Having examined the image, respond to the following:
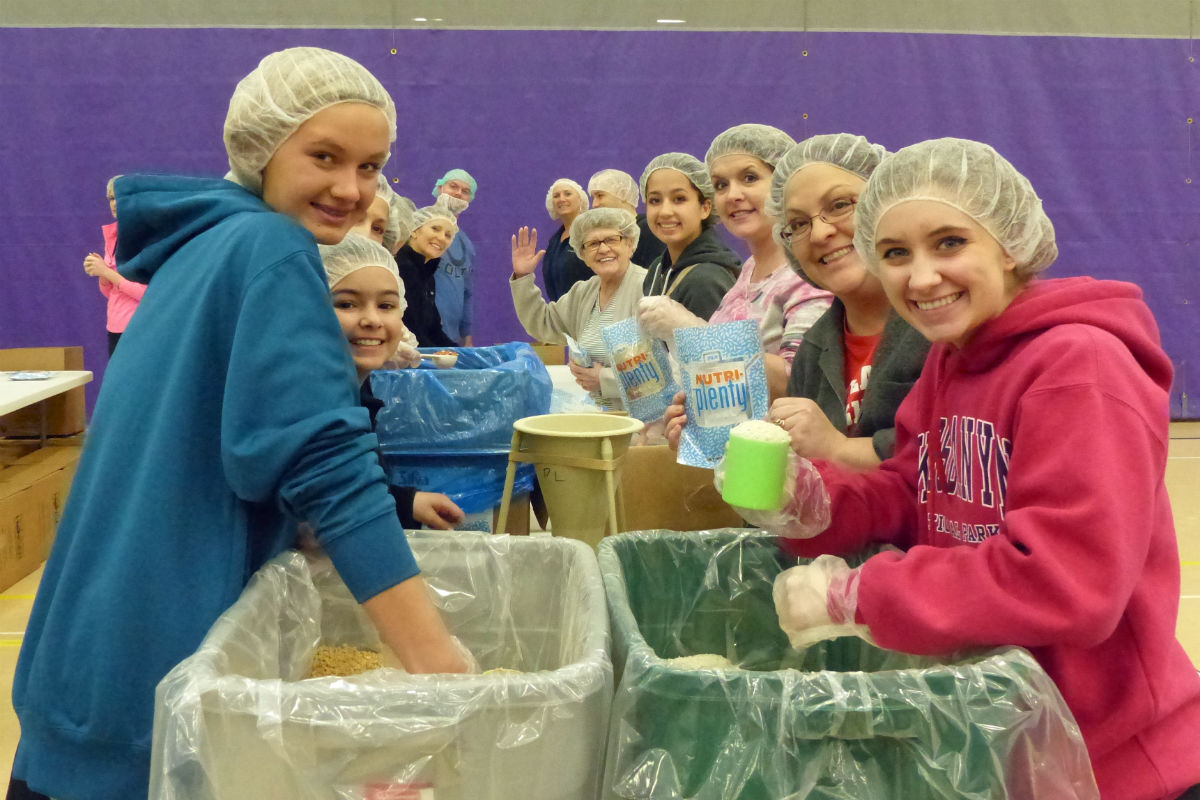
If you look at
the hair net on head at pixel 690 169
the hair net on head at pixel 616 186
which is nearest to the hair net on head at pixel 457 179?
the hair net on head at pixel 616 186

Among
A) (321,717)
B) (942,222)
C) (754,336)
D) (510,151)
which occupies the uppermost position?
(510,151)

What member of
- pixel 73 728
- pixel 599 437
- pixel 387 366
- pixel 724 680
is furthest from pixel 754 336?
pixel 387 366

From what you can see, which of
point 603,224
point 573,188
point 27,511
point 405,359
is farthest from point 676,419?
point 573,188

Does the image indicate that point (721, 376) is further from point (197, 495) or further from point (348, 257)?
point (348, 257)

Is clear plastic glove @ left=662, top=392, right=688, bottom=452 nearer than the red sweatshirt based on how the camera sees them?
No

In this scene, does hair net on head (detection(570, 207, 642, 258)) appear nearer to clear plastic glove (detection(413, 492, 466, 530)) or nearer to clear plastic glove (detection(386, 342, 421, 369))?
clear plastic glove (detection(386, 342, 421, 369))

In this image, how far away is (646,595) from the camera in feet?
4.47

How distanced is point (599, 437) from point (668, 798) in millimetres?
1107

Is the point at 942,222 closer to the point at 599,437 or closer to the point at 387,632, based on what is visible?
the point at 387,632

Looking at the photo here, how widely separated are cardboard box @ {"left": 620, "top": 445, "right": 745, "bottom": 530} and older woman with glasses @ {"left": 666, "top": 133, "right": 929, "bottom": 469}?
379mm

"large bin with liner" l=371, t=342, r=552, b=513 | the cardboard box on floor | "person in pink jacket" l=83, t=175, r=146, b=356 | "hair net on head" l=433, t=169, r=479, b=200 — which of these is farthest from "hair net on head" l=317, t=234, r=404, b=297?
"hair net on head" l=433, t=169, r=479, b=200

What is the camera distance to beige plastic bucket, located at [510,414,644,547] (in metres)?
1.96

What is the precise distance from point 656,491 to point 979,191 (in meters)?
1.10

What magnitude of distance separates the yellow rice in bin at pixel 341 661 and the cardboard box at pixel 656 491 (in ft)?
2.95
